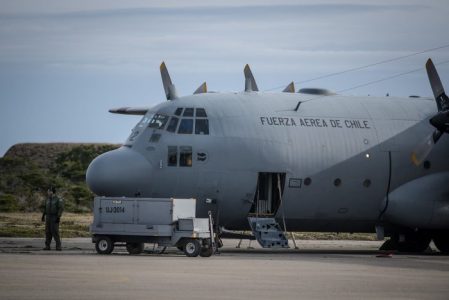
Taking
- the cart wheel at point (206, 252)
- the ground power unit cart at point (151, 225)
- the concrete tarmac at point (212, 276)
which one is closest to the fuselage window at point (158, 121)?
the ground power unit cart at point (151, 225)

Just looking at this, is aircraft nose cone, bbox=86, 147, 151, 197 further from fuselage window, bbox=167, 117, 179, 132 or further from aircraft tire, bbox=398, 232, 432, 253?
aircraft tire, bbox=398, 232, 432, 253

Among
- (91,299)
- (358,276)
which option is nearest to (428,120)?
(358,276)

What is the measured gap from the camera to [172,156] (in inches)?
1305

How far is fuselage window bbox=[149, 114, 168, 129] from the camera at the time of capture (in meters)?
33.8

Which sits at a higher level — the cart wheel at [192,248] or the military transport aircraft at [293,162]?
the military transport aircraft at [293,162]

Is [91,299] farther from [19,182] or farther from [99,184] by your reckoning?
[19,182]

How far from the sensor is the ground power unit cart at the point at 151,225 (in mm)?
30609

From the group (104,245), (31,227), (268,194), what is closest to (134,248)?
(104,245)

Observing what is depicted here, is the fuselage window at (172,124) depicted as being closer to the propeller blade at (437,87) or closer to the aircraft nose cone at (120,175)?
the aircraft nose cone at (120,175)

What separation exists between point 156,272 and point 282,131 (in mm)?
11959

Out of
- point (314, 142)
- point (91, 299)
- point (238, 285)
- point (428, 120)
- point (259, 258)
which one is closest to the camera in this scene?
point (91, 299)

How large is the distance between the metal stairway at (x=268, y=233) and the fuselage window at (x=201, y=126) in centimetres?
316

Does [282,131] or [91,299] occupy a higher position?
[282,131]

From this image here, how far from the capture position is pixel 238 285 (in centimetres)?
2067
